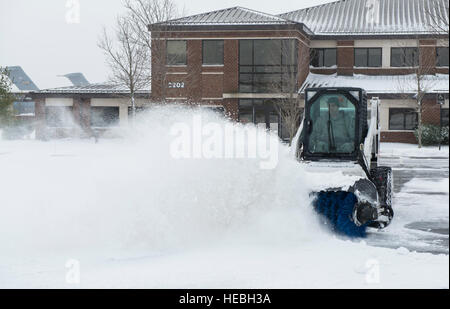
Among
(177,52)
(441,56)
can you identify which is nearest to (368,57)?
(441,56)

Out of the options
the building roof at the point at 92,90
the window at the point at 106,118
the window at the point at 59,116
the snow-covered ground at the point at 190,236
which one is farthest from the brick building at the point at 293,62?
the snow-covered ground at the point at 190,236

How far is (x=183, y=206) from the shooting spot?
9.93m

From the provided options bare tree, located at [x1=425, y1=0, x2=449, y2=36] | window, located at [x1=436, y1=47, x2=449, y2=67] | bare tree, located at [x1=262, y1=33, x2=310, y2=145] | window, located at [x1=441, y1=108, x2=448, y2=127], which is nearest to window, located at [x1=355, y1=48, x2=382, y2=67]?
window, located at [x1=436, y1=47, x2=449, y2=67]

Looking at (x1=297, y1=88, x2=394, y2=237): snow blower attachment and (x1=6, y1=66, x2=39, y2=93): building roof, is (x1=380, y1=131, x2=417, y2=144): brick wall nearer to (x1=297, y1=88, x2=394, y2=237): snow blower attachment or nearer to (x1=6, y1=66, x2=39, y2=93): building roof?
(x1=6, y1=66, x2=39, y2=93): building roof

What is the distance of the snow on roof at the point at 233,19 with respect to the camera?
36469 mm

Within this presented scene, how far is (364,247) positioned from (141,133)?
499 cm

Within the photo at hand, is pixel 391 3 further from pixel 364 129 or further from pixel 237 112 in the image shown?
pixel 364 129

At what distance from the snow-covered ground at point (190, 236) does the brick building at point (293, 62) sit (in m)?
24.6

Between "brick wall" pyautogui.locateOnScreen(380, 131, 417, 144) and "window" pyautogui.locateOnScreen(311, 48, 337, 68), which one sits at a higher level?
"window" pyautogui.locateOnScreen(311, 48, 337, 68)

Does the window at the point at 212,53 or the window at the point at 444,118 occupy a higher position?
the window at the point at 212,53

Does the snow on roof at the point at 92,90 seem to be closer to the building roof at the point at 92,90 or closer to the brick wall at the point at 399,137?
the building roof at the point at 92,90

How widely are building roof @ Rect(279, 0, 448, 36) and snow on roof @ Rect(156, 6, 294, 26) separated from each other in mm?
4154

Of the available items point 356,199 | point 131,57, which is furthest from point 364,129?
point 131,57

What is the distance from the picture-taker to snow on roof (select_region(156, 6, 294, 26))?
3647 cm
